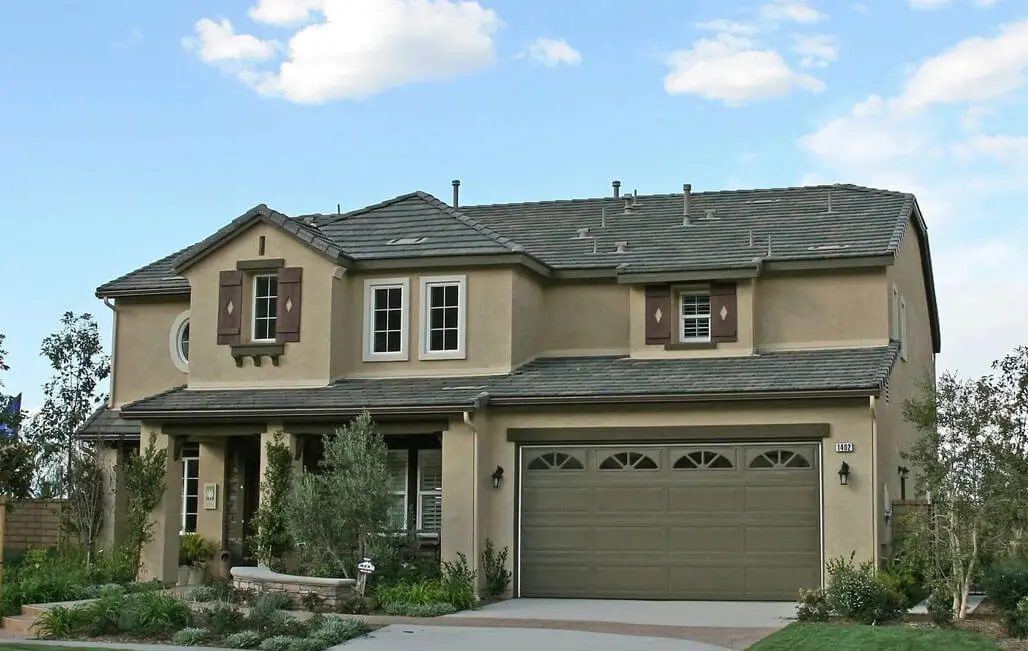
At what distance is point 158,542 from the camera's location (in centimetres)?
2331

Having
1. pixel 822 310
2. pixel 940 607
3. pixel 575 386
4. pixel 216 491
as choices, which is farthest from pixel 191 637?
pixel 822 310

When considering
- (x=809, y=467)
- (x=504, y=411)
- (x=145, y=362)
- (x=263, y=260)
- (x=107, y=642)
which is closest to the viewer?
(x=107, y=642)

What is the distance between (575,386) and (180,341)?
9108 millimetres

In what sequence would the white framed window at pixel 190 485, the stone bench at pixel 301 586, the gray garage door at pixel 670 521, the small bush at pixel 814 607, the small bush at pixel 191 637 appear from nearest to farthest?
the small bush at pixel 191 637, the small bush at pixel 814 607, the stone bench at pixel 301 586, the gray garage door at pixel 670 521, the white framed window at pixel 190 485

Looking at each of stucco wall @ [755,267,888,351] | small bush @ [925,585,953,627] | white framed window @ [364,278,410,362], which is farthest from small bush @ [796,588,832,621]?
white framed window @ [364,278,410,362]

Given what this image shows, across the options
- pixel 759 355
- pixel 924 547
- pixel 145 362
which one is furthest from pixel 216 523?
pixel 924 547

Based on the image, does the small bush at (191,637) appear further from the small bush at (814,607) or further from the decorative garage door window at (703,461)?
the decorative garage door window at (703,461)

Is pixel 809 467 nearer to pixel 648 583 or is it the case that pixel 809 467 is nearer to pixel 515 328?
pixel 648 583

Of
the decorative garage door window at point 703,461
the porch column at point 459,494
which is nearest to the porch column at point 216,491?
the porch column at point 459,494

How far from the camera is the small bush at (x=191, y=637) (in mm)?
16734

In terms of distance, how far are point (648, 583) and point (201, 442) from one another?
924 cm

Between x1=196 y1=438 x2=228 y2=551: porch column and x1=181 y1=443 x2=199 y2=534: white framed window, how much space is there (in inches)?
22.0

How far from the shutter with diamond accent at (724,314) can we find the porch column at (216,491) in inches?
374

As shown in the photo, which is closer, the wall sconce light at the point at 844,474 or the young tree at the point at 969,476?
the young tree at the point at 969,476
